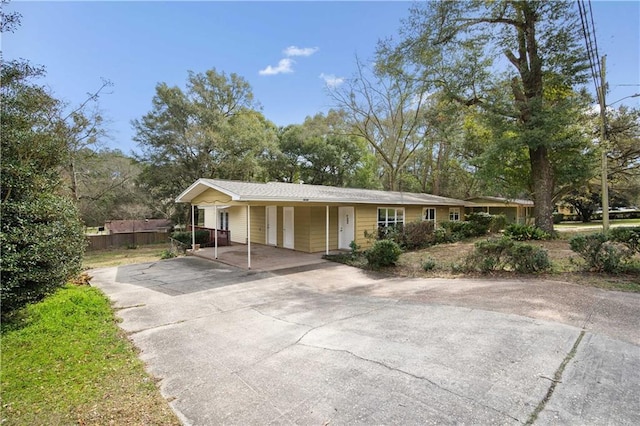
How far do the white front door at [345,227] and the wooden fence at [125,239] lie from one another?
46.6ft

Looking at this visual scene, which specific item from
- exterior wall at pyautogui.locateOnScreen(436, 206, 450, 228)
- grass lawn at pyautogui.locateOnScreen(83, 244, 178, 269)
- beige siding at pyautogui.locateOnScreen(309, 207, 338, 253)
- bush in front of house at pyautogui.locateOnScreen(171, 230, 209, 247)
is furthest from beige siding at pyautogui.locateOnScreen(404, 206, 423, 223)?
grass lawn at pyautogui.locateOnScreen(83, 244, 178, 269)

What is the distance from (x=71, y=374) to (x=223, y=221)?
52.1 ft

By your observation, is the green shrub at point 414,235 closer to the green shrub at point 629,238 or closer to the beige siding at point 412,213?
the beige siding at point 412,213

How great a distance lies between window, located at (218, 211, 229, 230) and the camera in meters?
18.5

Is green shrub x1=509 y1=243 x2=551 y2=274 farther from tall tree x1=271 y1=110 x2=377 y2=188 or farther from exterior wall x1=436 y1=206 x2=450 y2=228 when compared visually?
tall tree x1=271 y1=110 x2=377 y2=188

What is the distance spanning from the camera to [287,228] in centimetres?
1449

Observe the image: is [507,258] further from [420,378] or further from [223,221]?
[223,221]

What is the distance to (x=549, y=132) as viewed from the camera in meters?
12.9

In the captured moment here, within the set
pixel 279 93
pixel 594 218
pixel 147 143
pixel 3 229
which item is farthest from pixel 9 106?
pixel 594 218

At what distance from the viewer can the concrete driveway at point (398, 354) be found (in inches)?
106

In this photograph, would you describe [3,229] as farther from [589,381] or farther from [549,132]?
[549,132]

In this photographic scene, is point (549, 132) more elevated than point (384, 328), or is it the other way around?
point (549, 132)

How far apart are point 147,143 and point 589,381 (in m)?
24.6

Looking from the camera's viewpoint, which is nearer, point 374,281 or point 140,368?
point 140,368
